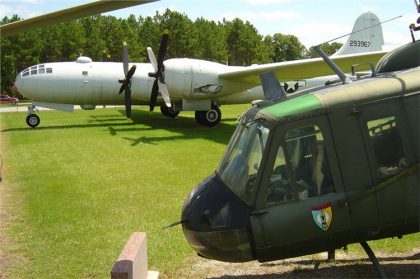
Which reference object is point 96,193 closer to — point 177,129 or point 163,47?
point 163,47

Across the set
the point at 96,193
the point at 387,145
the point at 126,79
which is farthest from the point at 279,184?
the point at 126,79

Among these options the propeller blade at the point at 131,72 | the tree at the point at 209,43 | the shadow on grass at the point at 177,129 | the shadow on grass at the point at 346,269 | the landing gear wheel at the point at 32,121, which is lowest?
the shadow on grass at the point at 346,269

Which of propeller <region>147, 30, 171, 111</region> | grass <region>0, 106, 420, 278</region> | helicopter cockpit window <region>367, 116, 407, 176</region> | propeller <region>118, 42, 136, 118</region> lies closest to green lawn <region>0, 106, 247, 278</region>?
grass <region>0, 106, 420, 278</region>

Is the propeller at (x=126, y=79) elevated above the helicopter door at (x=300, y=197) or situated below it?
above

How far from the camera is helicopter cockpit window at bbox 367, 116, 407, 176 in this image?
486 cm

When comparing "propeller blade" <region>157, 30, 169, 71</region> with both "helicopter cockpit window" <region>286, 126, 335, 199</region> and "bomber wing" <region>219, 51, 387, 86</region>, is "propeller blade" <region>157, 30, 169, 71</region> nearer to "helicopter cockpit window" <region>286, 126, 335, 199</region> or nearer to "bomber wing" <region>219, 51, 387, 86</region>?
"bomber wing" <region>219, 51, 387, 86</region>

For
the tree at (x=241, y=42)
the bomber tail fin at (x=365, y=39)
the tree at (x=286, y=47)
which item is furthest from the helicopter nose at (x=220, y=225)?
the tree at (x=286, y=47)

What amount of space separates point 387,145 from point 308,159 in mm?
878

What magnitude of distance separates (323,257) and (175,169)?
6.61 m

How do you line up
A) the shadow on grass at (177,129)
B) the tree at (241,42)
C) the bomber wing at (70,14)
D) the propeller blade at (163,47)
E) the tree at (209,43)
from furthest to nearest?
1. the tree at (241,42)
2. the tree at (209,43)
3. the propeller blade at (163,47)
4. the shadow on grass at (177,129)
5. the bomber wing at (70,14)

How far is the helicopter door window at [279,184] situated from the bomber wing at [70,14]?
2161 mm

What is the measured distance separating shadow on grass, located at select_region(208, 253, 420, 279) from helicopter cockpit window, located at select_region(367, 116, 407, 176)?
1607 millimetres

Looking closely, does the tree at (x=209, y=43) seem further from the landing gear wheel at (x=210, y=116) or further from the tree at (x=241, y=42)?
the landing gear wheel at (x=210, y=116)

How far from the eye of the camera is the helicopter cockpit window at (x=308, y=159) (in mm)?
4809
